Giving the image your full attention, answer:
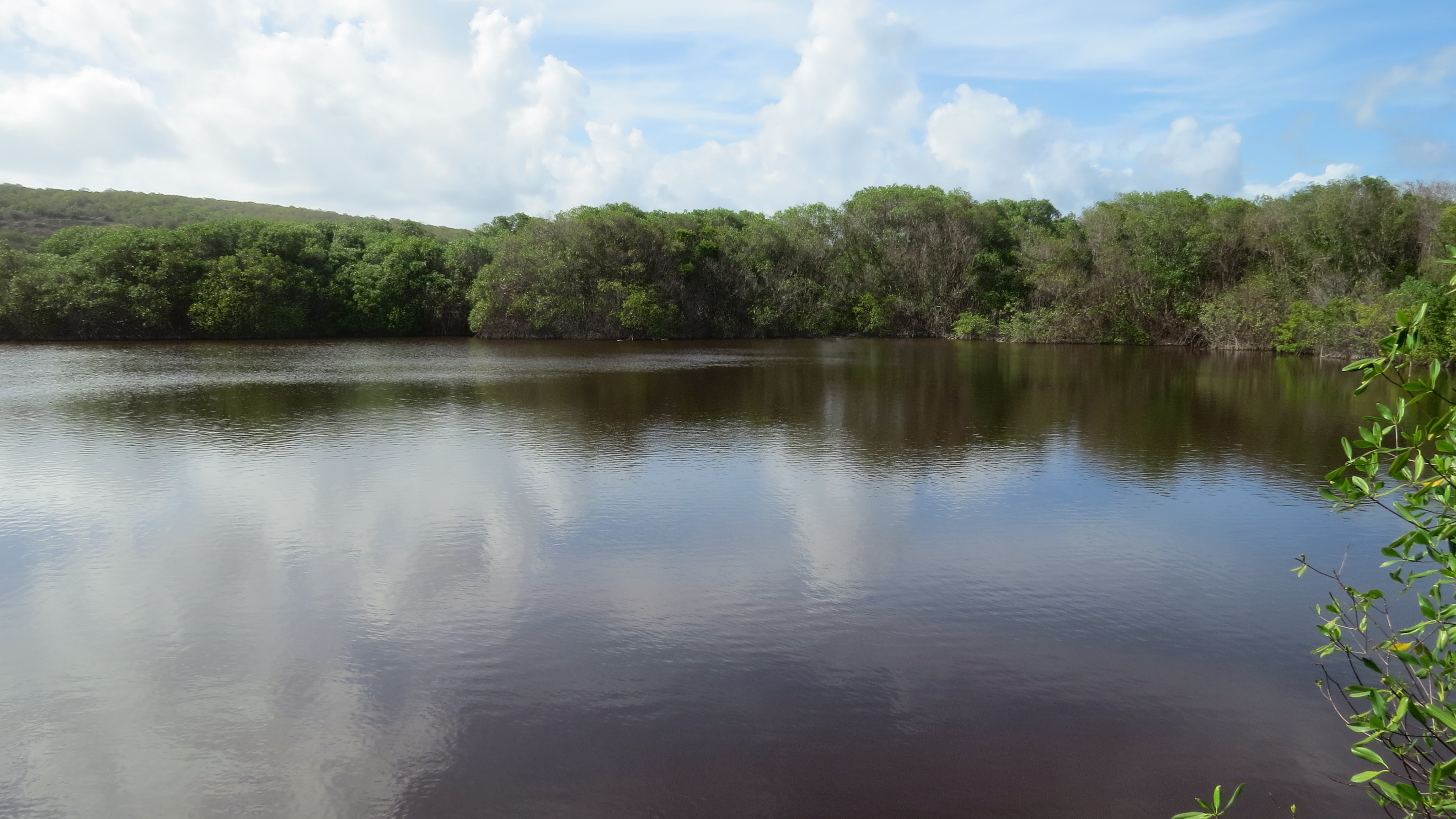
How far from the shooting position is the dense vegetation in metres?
40.5

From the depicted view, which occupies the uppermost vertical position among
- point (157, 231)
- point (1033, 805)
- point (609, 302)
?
point (157, 231)

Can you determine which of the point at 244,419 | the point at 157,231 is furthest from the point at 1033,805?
the point at 157,231

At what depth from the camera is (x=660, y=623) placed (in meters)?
7.74

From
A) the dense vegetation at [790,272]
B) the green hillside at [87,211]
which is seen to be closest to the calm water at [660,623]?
the dense vegetation at [790,272]

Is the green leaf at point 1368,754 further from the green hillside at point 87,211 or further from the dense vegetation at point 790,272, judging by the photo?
the green hillside at point 87,211

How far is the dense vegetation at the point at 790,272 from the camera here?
40.5 m

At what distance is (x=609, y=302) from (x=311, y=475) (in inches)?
1570

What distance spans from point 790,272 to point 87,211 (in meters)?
79.8

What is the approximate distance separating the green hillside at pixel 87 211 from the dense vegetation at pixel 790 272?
26422mm

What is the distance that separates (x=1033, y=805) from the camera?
204 inches

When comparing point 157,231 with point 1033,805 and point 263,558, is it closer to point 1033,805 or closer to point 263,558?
point 263,558

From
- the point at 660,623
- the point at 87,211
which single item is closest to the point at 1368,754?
the point at 660,623

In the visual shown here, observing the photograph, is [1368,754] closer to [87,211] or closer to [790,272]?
[790,272]

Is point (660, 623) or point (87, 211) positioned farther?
point (87, 211)
